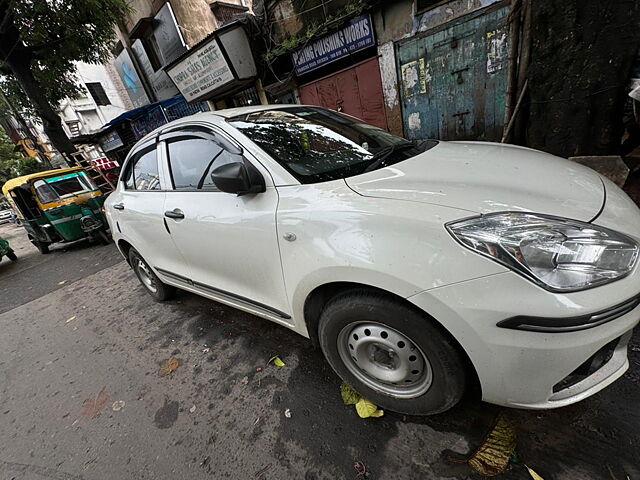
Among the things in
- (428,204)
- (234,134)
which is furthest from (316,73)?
(428,204)

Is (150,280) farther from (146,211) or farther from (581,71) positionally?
(581,71)

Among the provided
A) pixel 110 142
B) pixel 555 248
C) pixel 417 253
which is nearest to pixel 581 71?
pixel 555 248

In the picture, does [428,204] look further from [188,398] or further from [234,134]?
[188,398]

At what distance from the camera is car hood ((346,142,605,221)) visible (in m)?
1.17

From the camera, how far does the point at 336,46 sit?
21.7 ft

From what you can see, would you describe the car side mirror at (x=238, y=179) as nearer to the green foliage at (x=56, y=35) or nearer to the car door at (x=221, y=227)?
the car door at (x=221, y=227)

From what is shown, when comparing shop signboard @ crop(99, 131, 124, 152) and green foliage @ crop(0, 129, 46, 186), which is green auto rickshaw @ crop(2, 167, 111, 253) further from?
green foliage @ crop(0, 129, 46, 186)

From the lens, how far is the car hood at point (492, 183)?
1174 millimetres

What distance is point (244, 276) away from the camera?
6.19 ft

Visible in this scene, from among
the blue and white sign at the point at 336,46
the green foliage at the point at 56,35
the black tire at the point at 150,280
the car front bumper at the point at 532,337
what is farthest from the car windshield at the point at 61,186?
the car front bumper at the point at 532,337

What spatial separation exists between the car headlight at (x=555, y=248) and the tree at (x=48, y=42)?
11783 mm

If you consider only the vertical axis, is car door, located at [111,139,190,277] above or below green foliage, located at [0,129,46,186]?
below

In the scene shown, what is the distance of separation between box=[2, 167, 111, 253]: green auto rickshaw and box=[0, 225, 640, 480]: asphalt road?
14.7 ft

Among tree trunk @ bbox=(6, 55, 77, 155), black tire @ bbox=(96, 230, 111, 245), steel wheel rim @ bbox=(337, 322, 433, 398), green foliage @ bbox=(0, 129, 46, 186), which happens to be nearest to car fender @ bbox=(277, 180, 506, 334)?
steel wheel rim @ bbox=(337, 322, 433, 398)
